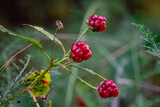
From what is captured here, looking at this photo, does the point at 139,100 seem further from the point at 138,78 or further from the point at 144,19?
the point at 144,19

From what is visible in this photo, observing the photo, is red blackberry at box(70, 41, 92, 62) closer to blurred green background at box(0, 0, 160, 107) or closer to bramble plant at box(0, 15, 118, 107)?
bramble plant at box(0, 15, 118, 107)

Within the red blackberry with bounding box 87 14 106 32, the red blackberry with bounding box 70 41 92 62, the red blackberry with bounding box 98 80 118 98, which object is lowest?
the red blackberry with bounding box 98 80 118 98

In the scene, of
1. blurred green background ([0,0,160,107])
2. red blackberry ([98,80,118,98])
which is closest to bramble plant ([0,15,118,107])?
red blackberry ([98,80,118,98])

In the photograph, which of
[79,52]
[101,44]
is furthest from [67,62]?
[101,44]

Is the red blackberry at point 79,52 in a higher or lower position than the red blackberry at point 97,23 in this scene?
lower

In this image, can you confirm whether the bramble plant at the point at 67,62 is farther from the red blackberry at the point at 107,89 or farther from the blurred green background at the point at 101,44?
the blurred green background at the point at 101,44

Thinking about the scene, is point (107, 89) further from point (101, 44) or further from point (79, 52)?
point (101, 44)

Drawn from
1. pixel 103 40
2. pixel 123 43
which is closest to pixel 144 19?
pixel 123 43

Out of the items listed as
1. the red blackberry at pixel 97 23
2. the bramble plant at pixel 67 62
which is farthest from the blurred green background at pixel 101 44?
the red blackberry at pixel 97 23

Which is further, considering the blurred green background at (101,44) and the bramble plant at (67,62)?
the blurred green background at (101,44)

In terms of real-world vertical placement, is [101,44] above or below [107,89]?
above
